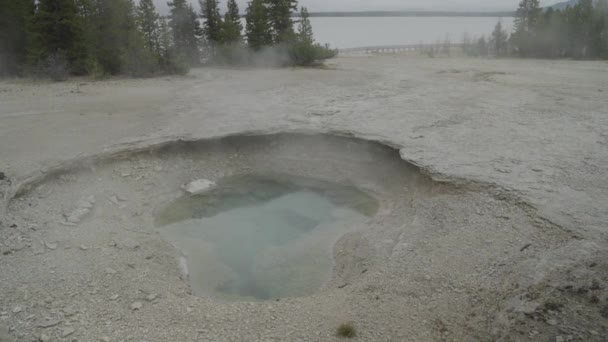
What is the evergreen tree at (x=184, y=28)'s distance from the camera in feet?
86.2

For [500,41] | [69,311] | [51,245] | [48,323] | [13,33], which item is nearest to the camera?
[48,323]

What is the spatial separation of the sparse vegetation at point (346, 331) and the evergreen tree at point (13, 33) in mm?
21283

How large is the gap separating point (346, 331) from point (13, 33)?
2274cm

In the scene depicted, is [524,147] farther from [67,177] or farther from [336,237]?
[67,177]

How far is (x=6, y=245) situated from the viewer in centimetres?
617

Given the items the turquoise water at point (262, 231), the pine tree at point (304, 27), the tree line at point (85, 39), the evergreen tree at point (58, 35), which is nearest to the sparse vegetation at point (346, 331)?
the turquoise water at point (262, 231)

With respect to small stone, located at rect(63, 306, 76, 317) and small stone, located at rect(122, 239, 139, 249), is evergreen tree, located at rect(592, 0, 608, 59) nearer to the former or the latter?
small stone, located at rect(122, 239, 139, 249)

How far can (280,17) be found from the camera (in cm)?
2661

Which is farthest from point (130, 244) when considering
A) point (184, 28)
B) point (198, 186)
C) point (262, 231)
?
point (184, 28)

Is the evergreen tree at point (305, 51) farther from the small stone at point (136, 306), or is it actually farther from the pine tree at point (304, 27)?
the small stone at point (136, 306)

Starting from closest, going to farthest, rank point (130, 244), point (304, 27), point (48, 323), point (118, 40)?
→ point (48, 323) < point (130, 244) < point (118, 40) < point (304, 27)

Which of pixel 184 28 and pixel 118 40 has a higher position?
pixel 184 28

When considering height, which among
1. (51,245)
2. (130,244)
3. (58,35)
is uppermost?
(58,35)

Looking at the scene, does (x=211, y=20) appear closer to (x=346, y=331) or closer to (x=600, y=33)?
(x=600, y=33)
